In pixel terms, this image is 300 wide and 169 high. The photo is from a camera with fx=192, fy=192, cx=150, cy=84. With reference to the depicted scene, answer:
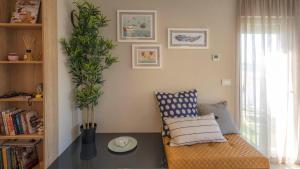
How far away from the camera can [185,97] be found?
8.10 feet

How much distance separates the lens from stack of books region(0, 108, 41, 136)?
1.83m

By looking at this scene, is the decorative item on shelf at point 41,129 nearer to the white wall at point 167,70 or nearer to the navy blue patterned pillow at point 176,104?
the white wall at point 167,70

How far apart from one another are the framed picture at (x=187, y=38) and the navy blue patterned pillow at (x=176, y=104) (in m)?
0.67

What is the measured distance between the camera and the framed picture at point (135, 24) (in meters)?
2.63

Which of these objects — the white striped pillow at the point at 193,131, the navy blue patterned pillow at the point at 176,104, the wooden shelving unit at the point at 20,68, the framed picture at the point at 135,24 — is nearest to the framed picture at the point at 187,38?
the framed picture at the point at 135,24

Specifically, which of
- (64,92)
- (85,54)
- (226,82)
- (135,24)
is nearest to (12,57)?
(64,92)

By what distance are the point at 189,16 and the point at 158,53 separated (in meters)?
0.67

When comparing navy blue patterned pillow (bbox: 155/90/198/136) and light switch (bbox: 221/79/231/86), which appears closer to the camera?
navy blue patterned pillow (bbox: 155/90/198/136)

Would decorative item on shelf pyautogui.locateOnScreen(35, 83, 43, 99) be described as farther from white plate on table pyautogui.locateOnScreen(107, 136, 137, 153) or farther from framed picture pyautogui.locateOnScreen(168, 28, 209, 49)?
framed picture pyautogui.locateOnScreen(168, 28, 209, 49)

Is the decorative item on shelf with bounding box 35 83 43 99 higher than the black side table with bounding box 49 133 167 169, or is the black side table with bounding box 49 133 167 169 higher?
the decorative item on shelf with bounding box 35 83 43 99

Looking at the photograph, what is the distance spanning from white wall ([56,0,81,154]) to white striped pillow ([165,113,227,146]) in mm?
1174

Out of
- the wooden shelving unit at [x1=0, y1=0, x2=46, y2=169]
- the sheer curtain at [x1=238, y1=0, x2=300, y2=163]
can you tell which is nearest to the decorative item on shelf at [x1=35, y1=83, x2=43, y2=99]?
the wooden shelving unit at [x1=0, y1=0, x2=46, y2=169]

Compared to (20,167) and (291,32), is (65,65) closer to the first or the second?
(20,167)

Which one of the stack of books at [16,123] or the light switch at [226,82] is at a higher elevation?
the light switch at [226,82]
